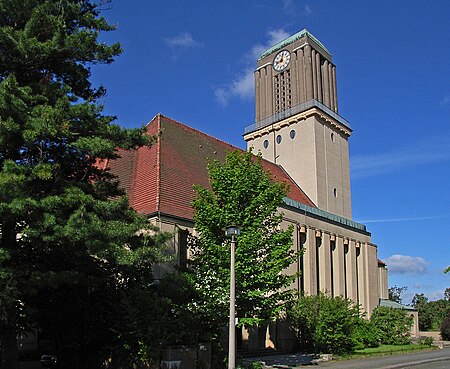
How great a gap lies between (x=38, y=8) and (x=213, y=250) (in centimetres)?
988

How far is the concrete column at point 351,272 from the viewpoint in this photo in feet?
128

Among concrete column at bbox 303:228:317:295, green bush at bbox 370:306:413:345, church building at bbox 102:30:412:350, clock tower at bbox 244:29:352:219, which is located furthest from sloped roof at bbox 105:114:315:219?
green bush at bbox 370:306:413:345

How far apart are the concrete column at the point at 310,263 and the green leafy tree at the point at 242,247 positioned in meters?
14.5

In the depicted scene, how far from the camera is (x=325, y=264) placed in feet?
118

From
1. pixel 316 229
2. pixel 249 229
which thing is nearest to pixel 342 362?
pixel 249 229

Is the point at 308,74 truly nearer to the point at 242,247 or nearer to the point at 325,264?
the point at 325,264

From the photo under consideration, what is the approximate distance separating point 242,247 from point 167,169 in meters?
10.5

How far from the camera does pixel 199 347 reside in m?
16.9

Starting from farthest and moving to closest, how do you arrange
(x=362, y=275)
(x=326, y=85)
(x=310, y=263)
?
A: (x=326, y=85)
(x=362, y=275)
(x=310, y=263)

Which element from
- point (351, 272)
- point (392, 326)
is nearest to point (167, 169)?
point (351, 272)

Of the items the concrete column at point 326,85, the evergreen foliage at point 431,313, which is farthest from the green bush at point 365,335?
the evergreen foliage at point 431,313

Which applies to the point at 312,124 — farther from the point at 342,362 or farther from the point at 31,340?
the point at 31,340

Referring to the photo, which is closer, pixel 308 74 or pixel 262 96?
pixel 308 74

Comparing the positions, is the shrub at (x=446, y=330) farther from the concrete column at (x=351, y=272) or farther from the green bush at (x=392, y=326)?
the green bush at (x=392, y=326)
